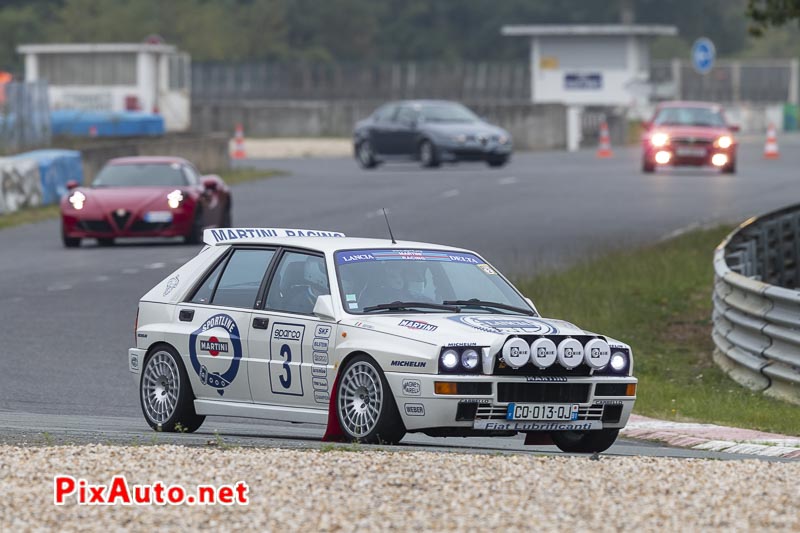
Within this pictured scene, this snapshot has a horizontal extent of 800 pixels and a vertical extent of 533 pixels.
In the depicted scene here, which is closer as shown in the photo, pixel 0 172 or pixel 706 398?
pixel 706 398

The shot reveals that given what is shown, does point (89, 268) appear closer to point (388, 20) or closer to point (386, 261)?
point (386, 261)

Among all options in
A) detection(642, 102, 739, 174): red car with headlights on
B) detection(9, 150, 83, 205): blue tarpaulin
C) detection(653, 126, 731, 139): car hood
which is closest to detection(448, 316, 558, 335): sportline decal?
detection(9, 150, 83, 205): blue tarpaulin

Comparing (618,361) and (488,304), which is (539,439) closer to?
(618,361)

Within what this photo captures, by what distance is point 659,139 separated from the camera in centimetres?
4091

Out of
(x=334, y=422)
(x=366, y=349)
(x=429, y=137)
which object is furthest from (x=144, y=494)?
(x=429, y=137)

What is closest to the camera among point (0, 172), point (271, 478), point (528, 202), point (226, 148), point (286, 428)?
point (271, 478)

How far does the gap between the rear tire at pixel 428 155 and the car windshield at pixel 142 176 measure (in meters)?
16.8

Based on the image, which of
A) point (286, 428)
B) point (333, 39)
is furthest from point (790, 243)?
point (333, 39)

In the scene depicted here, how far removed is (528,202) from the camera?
33875mm

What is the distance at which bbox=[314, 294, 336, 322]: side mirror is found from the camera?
1045 centimetres

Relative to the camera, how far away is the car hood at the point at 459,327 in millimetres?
9883

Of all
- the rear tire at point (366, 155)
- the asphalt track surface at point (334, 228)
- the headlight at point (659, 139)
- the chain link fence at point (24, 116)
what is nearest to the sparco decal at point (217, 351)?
the asphalt track surface at point (334, 228)

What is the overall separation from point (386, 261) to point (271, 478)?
3.10m

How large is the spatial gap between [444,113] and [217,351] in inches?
1304
